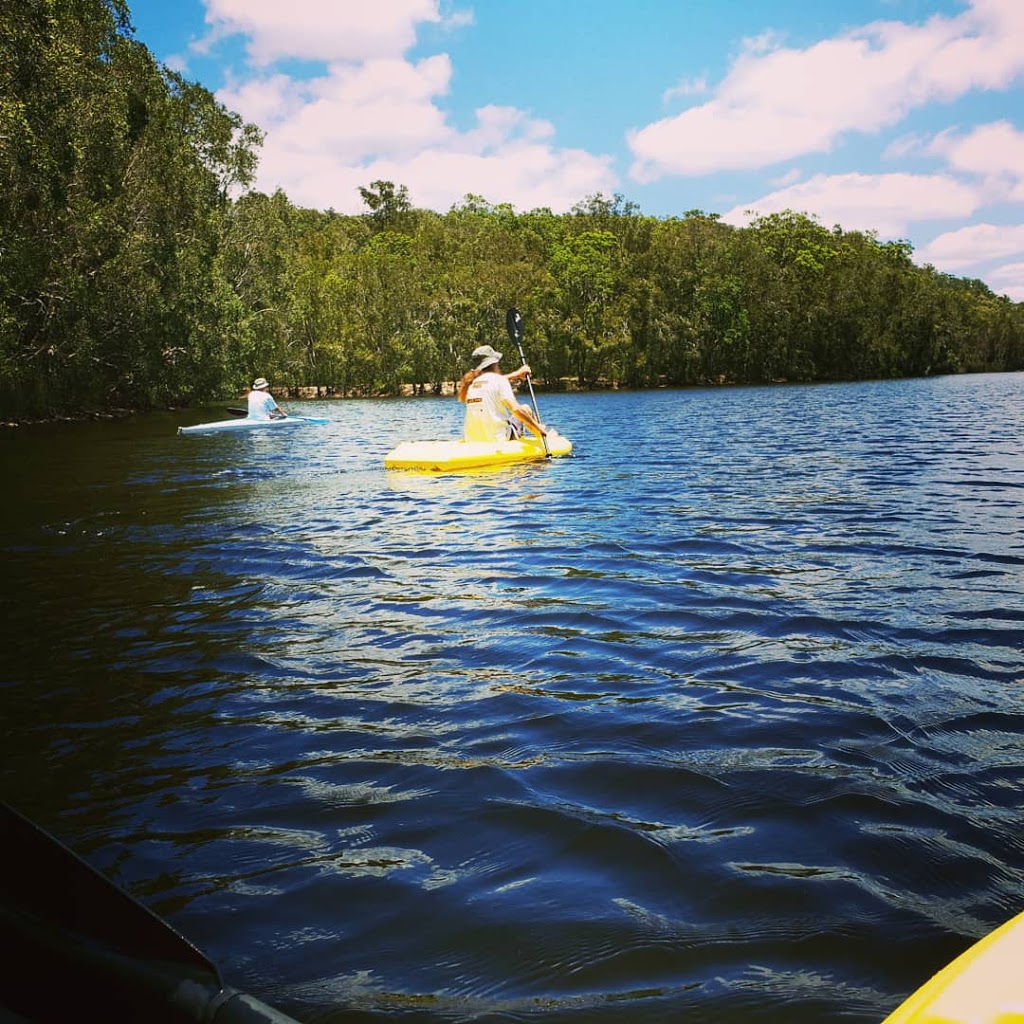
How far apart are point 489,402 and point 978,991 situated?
12136 millimetres

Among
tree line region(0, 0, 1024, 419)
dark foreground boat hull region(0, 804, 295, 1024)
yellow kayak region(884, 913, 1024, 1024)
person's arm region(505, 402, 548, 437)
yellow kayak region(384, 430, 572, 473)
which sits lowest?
dark foreground boat hull region(0, 804, 295, 1024)

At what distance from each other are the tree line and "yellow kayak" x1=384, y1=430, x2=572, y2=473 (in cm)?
1247

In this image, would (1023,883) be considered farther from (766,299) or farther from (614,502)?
(766,299)

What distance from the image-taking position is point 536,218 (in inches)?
3391

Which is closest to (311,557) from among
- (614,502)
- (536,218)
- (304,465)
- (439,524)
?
(439,524)

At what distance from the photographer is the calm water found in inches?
85.7

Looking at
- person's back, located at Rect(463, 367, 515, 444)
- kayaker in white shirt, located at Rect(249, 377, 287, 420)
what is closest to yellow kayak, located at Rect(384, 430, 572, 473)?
person's back, located at Rect(463, 367, 515, 444)

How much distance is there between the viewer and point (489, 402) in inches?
520

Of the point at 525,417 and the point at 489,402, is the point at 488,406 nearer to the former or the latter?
the point at 489,402

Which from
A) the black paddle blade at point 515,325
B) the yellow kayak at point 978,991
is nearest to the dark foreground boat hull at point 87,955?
the yellow kayak at point 978,991

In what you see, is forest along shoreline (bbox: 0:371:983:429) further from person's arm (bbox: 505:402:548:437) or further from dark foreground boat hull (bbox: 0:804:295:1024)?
dark foreground boat hull (bbox: 0:804:295:1024)

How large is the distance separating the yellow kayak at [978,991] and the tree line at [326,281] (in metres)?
22.5

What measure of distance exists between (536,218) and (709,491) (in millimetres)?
80510

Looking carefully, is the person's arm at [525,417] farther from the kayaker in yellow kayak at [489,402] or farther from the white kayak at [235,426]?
the white kayak at [235,426]
